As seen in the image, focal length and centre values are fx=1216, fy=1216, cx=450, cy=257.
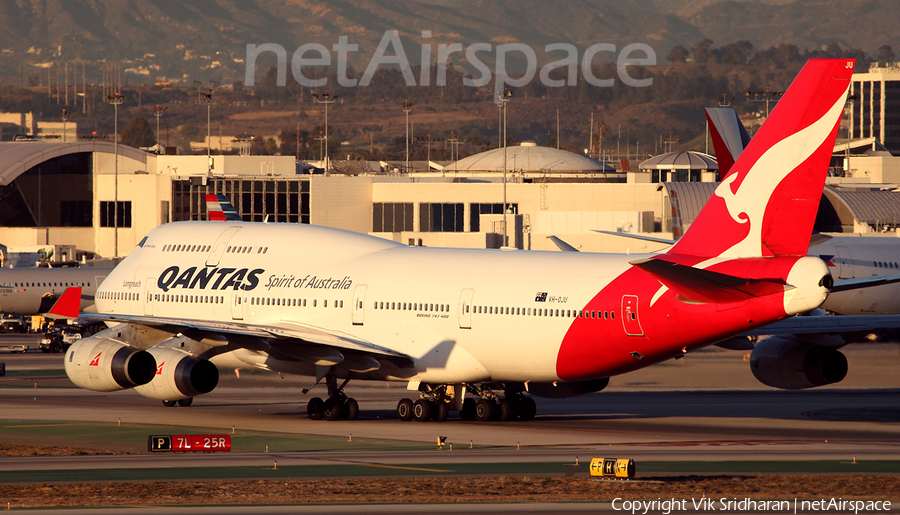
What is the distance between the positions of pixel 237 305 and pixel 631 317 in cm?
1396

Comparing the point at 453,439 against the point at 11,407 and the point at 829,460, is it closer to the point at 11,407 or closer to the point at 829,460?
the point at 829,460

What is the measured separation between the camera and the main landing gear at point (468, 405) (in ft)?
125

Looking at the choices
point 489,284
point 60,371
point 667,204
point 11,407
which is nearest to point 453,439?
point 489,284

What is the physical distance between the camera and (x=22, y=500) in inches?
933

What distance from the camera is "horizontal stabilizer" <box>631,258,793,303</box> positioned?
3075 cm

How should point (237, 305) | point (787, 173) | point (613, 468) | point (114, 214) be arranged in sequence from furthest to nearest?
point (114, 214) → point (237, 305) → point (787, 173) → point (613, 468)

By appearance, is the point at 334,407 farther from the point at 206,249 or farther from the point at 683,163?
A: the point at 683,163

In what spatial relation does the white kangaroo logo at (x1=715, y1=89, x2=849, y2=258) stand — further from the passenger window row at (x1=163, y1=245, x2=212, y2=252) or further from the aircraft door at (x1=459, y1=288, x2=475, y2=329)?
the passenger window row at (x1=163, y1=245, x2=212, y2=252)

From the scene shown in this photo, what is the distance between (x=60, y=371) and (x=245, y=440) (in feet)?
87.4

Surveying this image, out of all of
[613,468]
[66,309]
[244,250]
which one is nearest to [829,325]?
[613,468]

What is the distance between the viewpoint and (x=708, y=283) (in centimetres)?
3153

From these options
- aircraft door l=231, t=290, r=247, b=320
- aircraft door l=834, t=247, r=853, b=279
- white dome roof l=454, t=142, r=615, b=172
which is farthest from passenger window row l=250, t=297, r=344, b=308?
white dome roof l=454, t=142, r=615, b=172

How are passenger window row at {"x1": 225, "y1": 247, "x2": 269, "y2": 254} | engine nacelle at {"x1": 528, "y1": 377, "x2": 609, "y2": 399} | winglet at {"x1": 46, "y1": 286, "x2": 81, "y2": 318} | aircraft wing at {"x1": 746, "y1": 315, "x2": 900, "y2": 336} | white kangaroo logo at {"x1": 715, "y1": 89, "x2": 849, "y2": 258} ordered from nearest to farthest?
white kangaroo logo at {"x1": 715, "y1": 89, "x2": 849, "y2": 258}
aircraft wing at {"x1": 746, "y1": 315, "x2": 900, "y2": 336}
engine nacelle at {"x1": 528, "y1": 377, "x2": 609, "y2": 399}
winglet at {"x1": 46, "y1": 286, "x2": 81, "y2": 318}
passenger window row at {"x1": 225, "y1": 247, "x2": 269, "y2": 254}

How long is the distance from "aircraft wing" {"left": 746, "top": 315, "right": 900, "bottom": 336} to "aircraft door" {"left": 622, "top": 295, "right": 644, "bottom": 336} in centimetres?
568
